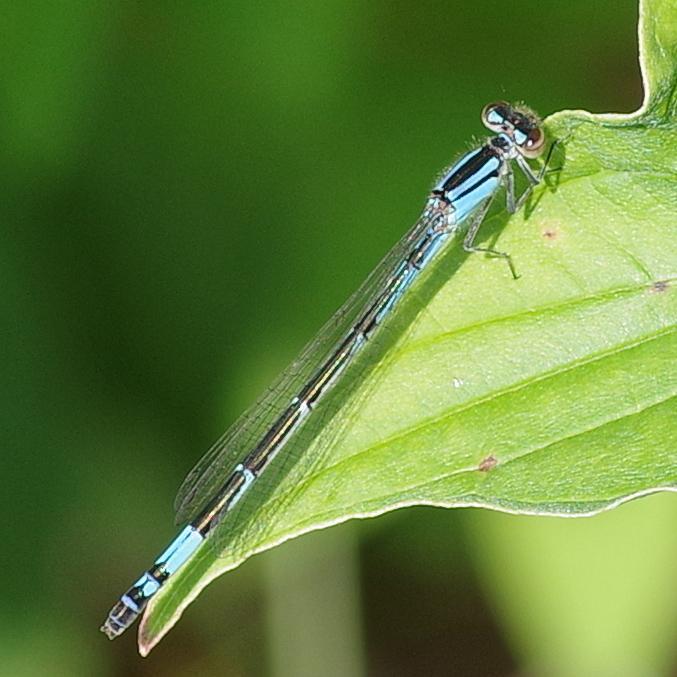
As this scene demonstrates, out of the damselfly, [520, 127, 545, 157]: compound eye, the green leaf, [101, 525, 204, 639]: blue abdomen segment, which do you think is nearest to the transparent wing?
the damselfly

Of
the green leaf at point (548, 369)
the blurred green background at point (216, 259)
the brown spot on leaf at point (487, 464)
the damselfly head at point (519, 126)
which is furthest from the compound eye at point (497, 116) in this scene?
the brown spot on leaf at point (487, 464)

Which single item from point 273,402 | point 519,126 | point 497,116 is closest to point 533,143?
point 519,126

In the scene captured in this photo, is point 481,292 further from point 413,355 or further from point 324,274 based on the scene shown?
point 324,274

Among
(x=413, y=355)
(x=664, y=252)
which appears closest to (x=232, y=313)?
(x=413, y=355)

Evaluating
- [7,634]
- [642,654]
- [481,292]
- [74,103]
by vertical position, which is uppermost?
[74,103]

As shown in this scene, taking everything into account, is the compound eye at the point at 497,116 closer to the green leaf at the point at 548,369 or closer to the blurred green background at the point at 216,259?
the green leaf at the point at 548,369

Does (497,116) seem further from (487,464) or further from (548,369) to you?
(487,464)

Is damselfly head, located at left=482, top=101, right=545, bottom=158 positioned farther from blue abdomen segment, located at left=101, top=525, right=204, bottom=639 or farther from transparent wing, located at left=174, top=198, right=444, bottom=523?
blue abdomen segment, located at left=101, top=525, right=204, bottom=639
